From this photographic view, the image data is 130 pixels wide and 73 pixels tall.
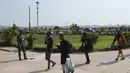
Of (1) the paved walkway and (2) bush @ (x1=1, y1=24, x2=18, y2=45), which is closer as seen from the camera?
(1) the paved walkway

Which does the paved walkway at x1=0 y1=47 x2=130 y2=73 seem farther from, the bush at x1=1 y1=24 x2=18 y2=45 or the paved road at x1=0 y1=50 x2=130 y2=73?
the bush at x1=1 y1=24 x2=18 y2=45

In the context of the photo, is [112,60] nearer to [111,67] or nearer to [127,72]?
[111,67]

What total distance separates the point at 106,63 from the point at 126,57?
2.31 m

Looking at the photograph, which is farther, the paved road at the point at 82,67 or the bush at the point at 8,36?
the bush at the point at 8,36

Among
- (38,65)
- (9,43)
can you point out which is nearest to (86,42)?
(38,65)

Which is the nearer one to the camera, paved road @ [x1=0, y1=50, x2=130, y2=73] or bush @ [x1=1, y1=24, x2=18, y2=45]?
paved road @ [x1=0, y1=50, x2=130, y2=73]

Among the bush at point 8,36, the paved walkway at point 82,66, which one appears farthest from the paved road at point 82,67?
the bush at point 8,36

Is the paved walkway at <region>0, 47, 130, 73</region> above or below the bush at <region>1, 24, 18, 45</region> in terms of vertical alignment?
below

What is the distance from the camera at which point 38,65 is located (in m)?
14.1

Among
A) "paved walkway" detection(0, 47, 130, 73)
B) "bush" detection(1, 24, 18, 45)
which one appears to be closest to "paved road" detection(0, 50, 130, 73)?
"paved walkway" detection(0, 47, 130, 73)

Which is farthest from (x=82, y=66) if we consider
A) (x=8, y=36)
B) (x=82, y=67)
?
(x=8, y=36)

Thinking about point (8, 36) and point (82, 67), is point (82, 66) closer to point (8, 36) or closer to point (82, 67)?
point (82, 67)

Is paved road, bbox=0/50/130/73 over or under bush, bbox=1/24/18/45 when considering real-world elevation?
under

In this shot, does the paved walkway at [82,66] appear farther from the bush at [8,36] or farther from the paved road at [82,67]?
the bush at [8,36]
